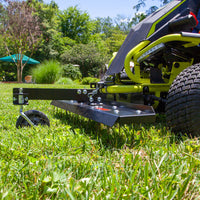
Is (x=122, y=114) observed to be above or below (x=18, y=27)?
below

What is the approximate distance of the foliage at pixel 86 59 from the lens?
2306 cm

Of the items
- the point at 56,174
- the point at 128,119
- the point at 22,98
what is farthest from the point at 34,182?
the point at 22,98

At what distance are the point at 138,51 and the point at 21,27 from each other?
2029cm

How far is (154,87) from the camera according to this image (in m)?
2.43

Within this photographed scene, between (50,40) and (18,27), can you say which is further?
(50,40)

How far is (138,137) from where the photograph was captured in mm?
1772

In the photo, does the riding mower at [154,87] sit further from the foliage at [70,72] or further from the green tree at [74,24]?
the green tree at [74,24]

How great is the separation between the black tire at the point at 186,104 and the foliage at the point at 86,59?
841 inches

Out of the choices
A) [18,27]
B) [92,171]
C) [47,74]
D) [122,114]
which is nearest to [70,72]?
[47,74]

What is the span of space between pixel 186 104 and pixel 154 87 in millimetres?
765

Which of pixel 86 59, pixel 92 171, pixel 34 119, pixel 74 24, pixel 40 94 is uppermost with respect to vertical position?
pixel 74 24

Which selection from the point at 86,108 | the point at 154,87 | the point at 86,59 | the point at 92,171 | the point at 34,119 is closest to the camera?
the point at 92,171

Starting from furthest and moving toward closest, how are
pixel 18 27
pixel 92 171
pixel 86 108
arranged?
1. pixel 18 27
2. pixel 86 108
3. pixel 92 171

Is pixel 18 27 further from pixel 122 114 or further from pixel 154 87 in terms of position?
pixel 122 114
